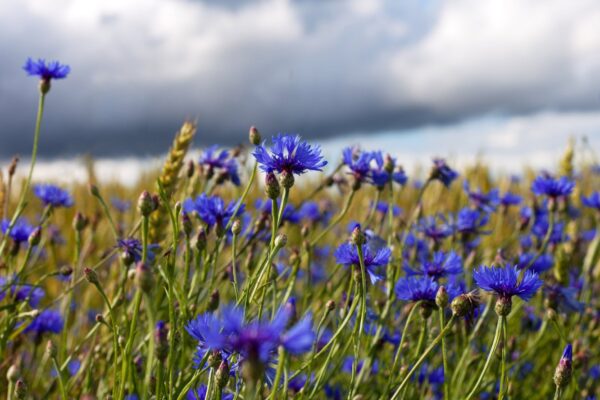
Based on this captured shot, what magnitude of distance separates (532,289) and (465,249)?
1574 millimetres

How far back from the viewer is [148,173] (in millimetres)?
8445

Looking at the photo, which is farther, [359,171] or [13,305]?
[359,171]

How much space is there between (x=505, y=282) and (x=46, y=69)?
161 centimetres

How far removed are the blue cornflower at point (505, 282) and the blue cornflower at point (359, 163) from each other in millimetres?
857

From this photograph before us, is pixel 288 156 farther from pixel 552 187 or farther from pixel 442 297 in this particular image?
pixel 552 187

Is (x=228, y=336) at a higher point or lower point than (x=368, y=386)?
higher

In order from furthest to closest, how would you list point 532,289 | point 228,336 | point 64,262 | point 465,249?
point 64,262 < point 465,249 < point 532,289 < point 228,336

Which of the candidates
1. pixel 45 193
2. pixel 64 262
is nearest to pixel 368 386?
pixel 45 193

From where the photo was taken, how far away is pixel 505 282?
1.32 meters

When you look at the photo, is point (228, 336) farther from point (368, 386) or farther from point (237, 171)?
point (237, 171)

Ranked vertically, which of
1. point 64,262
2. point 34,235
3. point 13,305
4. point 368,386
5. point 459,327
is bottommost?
point 64,262

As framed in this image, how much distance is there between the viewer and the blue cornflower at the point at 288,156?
4.55 ft

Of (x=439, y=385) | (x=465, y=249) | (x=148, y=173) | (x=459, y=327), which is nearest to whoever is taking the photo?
(x=459, y=327)

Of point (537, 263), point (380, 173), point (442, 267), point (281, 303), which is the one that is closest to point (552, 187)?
point (537, 263)
